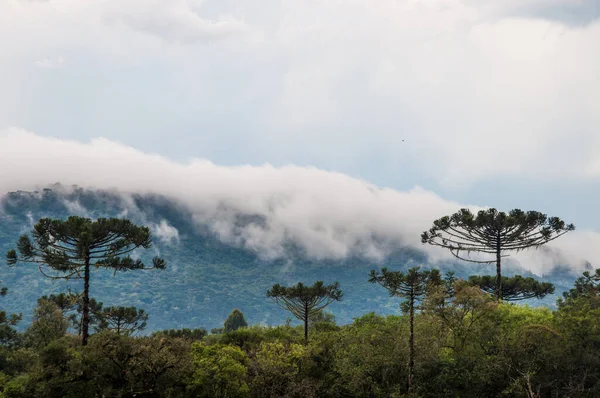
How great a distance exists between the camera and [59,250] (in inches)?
1457

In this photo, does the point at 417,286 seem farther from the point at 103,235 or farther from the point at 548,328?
the point at 103,235

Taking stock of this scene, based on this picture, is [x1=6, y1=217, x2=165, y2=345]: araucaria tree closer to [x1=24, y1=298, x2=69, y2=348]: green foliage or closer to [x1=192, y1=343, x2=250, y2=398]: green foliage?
[x1=192, y1=343, x2=250, y2=398]: green foliage

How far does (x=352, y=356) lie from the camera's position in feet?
120

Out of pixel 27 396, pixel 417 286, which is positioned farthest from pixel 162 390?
pixel 417 286

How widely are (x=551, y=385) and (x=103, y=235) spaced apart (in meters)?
34.4

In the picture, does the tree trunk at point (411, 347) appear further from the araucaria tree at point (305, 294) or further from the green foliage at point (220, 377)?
the araucaria tree at point (305, 294)

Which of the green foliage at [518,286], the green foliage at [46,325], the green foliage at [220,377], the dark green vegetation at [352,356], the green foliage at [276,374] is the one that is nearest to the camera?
the dark green vegetation at [352,356]

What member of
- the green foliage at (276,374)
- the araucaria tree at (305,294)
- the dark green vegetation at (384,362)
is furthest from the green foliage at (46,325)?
the green foliage at (276,374)

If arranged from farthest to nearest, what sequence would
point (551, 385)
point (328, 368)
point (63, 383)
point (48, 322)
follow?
point (48, 322), point (328, 368), point (551, 385), point (63, 383)

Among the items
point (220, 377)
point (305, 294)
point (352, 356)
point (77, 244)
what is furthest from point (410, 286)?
point (77, 244)

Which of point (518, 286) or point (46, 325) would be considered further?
point (518, 286)

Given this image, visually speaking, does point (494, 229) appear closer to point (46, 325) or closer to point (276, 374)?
point (276, 374)

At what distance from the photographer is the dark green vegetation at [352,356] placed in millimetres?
32219

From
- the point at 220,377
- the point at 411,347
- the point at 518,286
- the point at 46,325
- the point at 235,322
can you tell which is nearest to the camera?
the point at 220,377
